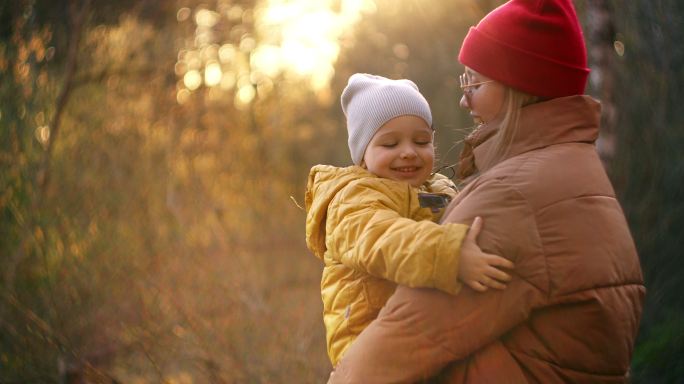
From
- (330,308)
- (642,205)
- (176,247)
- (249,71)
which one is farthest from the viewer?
(249,71)

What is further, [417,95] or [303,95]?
[303,95]

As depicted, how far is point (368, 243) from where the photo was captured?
1990 mm

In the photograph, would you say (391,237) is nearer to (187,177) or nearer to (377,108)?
(377,108)

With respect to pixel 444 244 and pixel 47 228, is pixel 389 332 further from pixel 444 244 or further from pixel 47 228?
pixel 47 228

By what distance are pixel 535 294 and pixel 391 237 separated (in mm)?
366

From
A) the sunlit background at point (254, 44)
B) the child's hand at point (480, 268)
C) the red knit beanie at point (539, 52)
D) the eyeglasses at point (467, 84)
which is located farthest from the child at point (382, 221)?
the sunlit background at point (254, 44)

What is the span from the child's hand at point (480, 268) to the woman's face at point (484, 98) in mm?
451


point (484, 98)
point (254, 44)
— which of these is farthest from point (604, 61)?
point (254, 44)

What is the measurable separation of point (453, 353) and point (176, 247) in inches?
223

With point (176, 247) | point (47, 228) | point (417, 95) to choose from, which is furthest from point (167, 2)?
point (417, 95)

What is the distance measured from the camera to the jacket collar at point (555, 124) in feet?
6.54

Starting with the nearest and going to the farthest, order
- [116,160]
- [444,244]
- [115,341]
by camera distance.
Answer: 1. [444,244]
2. [115,341]
3. [116,160]

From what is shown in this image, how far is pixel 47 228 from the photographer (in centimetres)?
504

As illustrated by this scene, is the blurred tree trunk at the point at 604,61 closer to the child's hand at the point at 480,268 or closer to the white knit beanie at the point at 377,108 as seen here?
the white knit beanie at the point at 377,108
